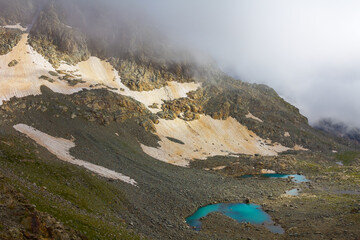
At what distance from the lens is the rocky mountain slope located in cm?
3522

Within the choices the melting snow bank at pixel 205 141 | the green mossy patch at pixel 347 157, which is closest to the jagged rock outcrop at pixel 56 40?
the melting snow bank at pixel 205 141

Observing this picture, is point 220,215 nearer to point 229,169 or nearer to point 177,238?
point 177,238

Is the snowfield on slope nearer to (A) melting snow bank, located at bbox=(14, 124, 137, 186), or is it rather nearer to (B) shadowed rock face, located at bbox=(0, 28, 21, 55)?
(B) shadowed rock face, located at bbox=(0, 28, 21, 55)

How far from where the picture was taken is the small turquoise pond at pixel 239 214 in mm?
47281

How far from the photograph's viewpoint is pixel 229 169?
298ft

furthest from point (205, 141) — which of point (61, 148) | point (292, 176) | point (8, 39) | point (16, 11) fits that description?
point (16, 11)

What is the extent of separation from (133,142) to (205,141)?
135 ft

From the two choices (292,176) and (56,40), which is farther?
(56,40)

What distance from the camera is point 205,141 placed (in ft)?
392

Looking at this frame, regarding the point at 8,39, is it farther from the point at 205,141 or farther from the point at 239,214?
the point at 239,214

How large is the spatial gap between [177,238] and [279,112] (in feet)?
502

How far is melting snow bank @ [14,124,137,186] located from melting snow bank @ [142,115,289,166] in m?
30.6

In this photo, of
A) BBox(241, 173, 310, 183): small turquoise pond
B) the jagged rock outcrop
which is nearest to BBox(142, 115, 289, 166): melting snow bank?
BBox(241, 173, 310, 183): small turquoise pond

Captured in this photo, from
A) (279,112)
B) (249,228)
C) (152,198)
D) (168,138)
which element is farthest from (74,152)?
(279,112)
